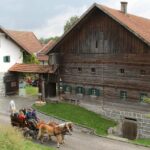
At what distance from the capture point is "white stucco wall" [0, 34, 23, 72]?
38344 mm

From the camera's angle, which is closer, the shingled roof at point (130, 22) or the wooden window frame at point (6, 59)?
the shingled roof at point (130, 22)

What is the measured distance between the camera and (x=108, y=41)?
1174 inches

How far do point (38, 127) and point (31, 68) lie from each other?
1779cm

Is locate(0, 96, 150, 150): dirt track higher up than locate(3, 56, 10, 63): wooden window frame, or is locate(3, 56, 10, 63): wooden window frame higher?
locate(3, 56, 10, 63): wooden window frame

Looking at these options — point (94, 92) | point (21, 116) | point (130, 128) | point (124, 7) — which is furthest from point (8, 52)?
point (21, 116)

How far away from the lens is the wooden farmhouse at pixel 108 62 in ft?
91.6

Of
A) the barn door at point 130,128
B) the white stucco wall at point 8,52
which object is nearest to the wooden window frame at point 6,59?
the white stucco wall at point 8,52

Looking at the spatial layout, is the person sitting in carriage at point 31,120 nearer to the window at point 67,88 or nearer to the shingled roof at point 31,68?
the window at point 67,88

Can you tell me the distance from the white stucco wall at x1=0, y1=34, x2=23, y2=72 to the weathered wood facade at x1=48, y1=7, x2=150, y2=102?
700 cm

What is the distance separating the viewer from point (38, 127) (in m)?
19.8

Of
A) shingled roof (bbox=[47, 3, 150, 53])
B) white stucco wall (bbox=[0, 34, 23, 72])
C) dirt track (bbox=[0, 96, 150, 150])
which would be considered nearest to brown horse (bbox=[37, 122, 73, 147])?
dirt track (bbox=[0, 96, 150, 150])

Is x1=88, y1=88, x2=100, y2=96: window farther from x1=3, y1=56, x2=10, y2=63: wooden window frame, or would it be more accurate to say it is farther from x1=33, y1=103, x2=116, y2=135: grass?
x1=3, y1=56, x2=10, y2=63: wooden window frame

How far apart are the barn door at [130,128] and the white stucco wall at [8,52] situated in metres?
16.3

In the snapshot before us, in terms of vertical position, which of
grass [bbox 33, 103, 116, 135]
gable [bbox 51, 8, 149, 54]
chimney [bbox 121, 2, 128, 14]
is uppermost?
chimney [bbox 121, 2, 128, 14]
